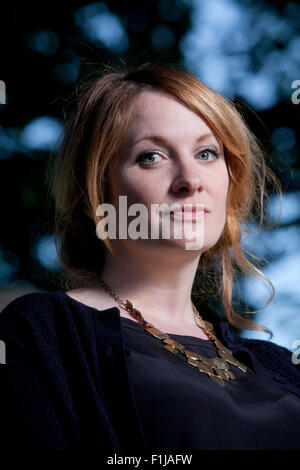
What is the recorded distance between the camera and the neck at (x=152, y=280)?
61.9 inches

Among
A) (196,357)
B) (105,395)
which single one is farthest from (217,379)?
(105,395)

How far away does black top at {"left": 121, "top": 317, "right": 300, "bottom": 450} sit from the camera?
1.25 meters

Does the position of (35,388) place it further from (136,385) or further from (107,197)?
(107,197)

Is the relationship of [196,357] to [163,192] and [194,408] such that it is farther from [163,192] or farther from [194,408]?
[163,192]

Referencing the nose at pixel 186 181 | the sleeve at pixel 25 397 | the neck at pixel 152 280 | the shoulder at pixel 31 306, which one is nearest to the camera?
the sleeve at pixel 25 397

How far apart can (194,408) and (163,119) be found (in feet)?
2.45

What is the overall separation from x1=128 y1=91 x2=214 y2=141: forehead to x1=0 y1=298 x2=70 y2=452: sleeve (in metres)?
0.58

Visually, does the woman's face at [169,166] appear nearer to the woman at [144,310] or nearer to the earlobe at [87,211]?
the woman at [144,310]

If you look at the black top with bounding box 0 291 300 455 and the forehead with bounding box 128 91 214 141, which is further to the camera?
the forehead with bounding box 128 91 214 141

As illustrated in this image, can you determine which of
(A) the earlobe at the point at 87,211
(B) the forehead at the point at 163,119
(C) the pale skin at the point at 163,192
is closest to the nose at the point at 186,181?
(C) the pale skin at the point at 163,192

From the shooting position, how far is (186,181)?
4.82 feet

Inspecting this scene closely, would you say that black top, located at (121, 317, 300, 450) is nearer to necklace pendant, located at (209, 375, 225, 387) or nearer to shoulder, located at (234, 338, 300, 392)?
necklace pendant, located at (209, 375, 225, 387)

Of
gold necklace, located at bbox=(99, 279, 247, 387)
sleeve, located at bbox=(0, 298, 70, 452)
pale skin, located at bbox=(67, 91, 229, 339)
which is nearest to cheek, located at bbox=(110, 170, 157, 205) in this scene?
pale skin, located at bbox=(67, 91, 229, 339)

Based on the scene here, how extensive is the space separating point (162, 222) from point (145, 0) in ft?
8.74
